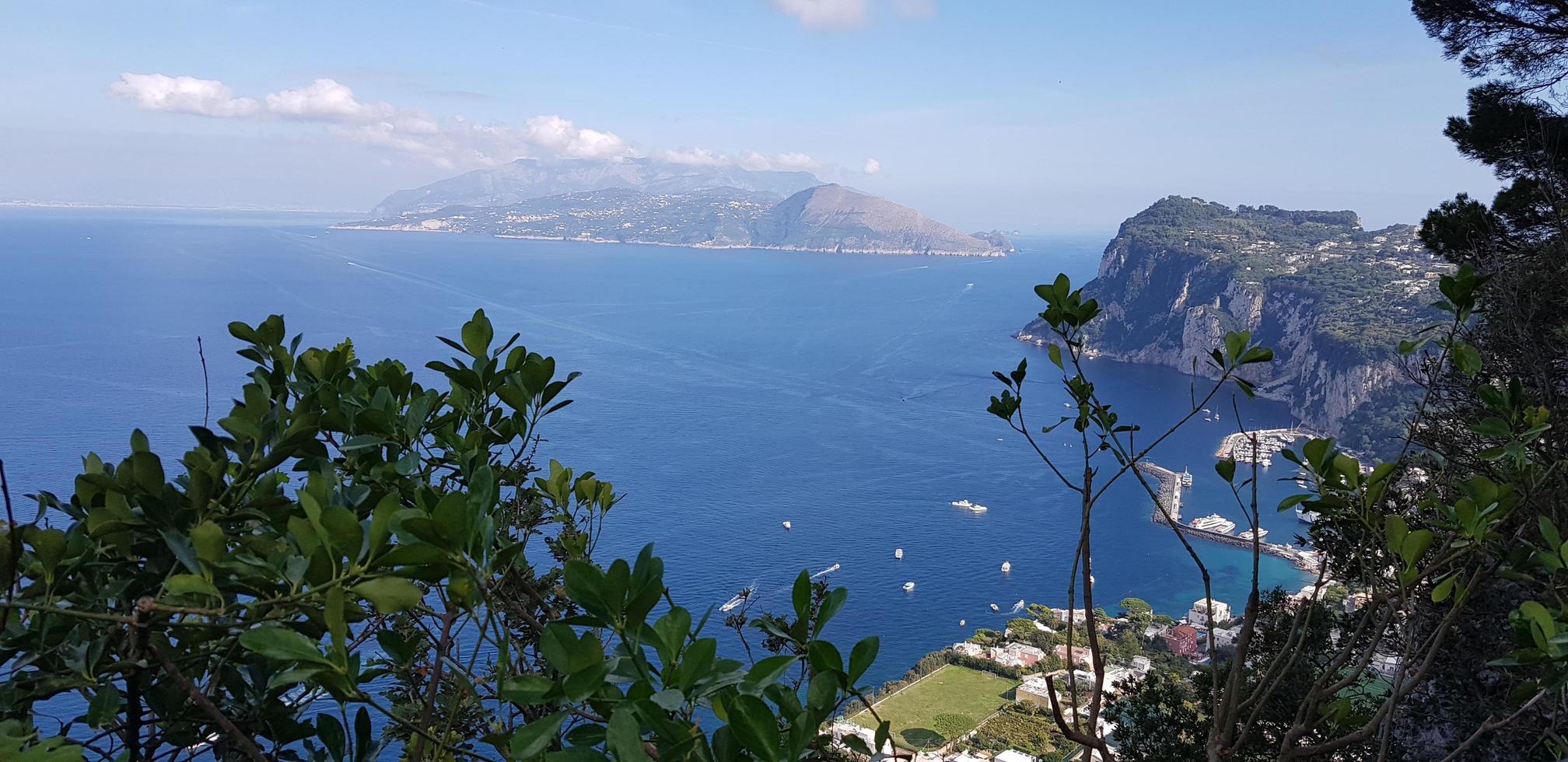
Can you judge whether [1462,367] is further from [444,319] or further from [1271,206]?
[1271,206]

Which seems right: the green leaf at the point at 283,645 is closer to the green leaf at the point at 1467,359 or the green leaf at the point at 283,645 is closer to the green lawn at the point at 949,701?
the green leaf at the point at 1467,359

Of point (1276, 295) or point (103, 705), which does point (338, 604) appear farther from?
point (1276, 295)

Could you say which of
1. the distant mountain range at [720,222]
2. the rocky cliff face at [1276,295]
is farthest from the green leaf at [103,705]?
the distant mountain range at [720,222]

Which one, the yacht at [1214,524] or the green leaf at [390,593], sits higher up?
the green leaf at [390,593]

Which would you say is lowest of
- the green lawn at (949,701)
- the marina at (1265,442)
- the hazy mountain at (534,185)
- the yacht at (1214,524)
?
the green lawn at (949,701)

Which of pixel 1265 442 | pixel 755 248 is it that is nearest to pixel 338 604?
pixel 1265 442

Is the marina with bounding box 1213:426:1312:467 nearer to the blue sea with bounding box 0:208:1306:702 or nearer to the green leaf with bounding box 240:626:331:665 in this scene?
the blue sea with bounding box 0:208:1306:702

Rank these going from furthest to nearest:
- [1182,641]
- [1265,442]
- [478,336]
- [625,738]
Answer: [1265,442], [1182,641], [478,336], [625,738]
